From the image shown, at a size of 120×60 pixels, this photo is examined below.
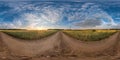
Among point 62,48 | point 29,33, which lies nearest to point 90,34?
point 62,48

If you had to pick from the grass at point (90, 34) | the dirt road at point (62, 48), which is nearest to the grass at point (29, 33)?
the dirt road at point (62, 48)

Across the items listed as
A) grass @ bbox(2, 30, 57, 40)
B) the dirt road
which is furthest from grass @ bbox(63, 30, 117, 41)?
grass @ bbox(2, 30, 57, 40)

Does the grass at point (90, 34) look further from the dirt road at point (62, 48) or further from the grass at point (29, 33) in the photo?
the grass at point (29, 33)

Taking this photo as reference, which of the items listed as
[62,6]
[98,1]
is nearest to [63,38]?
[62,6]

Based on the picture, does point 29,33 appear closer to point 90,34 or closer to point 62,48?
point 62,48

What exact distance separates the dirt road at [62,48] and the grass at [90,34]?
21.5 inches

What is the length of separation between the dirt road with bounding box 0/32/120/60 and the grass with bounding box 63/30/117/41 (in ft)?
1.79

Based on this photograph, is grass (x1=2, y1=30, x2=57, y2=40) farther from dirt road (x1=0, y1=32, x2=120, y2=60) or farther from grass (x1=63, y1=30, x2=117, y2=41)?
grass (x1=63, y1=30, x2=117, y2=41)

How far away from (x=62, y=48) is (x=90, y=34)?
111 cm

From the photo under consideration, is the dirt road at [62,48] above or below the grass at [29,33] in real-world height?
below

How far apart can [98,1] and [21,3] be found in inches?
88.6

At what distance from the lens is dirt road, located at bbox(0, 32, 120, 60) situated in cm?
618

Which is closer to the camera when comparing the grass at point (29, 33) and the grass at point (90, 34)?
the grass at point (29, 33)

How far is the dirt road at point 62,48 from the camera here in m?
6.18
